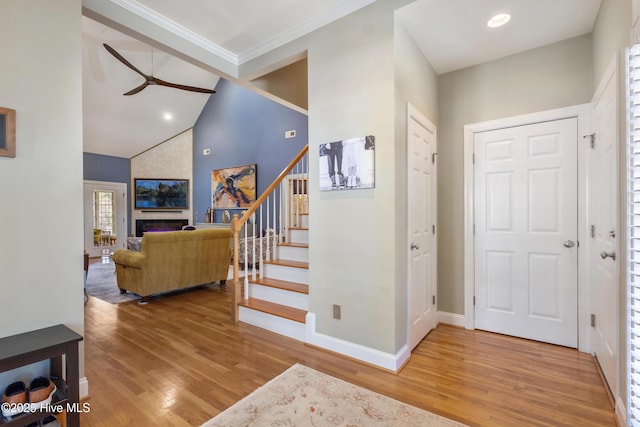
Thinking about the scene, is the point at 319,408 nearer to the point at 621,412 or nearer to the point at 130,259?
the point at 621,412

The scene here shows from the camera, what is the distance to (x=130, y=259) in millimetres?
4020

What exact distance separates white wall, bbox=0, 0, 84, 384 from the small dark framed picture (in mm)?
34

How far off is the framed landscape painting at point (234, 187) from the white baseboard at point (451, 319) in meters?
5.81

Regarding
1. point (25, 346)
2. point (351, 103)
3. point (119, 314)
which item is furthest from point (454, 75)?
point (119, 314)

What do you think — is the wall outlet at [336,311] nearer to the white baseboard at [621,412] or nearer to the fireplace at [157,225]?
the white baseboard at [621,412]

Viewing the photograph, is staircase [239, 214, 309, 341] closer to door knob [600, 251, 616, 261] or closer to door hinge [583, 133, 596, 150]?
door knob [600, 251, 616, 261]

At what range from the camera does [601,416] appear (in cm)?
171

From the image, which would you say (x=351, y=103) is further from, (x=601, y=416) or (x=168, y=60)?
(x=168, y=60)

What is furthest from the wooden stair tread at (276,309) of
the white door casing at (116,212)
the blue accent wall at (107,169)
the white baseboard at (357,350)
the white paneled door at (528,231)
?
the blue accent wall at (107,169)

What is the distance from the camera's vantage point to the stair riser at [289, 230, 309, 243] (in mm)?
3893

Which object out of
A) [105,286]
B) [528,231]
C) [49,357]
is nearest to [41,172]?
[49,357]

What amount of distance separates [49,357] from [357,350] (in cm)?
195

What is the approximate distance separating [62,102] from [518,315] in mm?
4022

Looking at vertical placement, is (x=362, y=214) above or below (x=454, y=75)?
below
